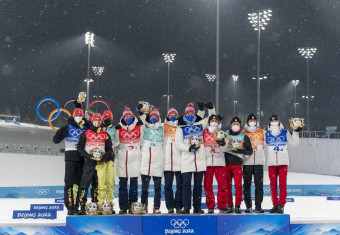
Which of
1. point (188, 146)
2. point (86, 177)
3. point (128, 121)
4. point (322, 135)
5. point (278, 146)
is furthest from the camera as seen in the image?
point (322, 135)

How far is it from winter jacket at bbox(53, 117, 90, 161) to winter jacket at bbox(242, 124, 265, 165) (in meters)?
3.24

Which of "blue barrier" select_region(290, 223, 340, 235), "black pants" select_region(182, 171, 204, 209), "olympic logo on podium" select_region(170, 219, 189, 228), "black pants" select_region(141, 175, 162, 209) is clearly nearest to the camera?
"olympic logo on podium" select_region(170, 219, 189, 228)

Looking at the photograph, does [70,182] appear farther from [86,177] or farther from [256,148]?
[256,148]

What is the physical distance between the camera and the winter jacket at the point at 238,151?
7812 mm

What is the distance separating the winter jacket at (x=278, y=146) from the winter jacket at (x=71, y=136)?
144 inches

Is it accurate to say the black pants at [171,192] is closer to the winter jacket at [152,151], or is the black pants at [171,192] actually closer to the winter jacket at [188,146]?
the winter jacket at [152,151]

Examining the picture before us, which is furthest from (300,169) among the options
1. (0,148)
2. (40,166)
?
(0,148)

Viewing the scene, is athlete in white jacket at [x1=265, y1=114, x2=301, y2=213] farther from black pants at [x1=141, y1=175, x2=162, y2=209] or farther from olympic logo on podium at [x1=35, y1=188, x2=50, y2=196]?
olympic logo on podium at [x1=35, y1=188, x2=50, y2=196]

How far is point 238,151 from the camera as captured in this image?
7773 millimetres

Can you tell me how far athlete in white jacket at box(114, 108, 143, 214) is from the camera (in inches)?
313

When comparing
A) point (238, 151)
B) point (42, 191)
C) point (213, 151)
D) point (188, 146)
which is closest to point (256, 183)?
point (238, 151)

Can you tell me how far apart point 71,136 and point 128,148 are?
1114mm

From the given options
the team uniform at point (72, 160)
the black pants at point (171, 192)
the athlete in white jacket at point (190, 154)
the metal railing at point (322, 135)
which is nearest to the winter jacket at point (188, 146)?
the athlete in white jacket at point (190, 154)

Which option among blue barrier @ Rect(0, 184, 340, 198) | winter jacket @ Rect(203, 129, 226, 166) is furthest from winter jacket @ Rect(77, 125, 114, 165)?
blue barrier @ Rect(0, 184, 340, 198)
